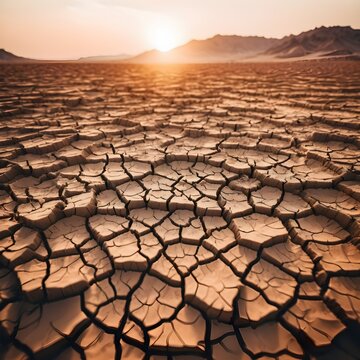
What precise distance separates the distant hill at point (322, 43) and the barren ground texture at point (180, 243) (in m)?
43.8

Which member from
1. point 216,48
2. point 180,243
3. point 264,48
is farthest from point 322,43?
point 180,243

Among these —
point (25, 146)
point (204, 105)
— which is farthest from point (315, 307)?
point (204, 105)

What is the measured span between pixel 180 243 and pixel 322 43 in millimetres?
53547

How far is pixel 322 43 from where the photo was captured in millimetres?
42062

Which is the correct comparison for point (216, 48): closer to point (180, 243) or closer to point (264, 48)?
point (264, 48)

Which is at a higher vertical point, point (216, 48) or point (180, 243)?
point (216, 48)

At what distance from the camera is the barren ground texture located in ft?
4.01

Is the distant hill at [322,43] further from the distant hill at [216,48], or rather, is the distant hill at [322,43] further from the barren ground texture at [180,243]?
the barren ground texture at [180,243]

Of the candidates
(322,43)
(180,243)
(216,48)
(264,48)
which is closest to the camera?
(180,243)

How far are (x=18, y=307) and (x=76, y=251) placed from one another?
425 mm

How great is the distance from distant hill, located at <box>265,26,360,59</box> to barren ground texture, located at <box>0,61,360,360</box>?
43.8 meters

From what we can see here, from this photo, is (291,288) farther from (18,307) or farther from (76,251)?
(18,307)

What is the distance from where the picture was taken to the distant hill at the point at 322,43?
38.7 m

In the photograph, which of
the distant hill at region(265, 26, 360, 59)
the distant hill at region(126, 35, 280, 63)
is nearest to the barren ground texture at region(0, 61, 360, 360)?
the distant hill at region(265, 26, 360, 59)
